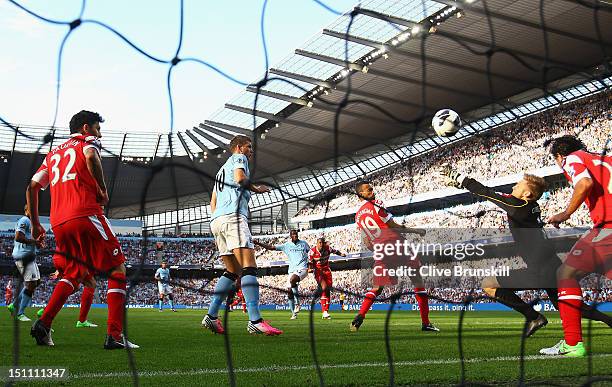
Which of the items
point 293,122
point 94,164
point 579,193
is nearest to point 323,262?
point 94,164

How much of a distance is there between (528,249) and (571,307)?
1.12 meters

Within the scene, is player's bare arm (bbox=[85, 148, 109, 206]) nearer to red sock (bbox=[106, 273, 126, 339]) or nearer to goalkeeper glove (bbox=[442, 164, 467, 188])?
red sock (bbox=[106, 273, 126, 339])

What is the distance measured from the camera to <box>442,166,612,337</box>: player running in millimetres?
5555

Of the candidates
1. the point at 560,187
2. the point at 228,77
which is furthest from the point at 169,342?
the point at 560,187

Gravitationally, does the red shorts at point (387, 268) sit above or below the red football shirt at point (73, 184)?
below

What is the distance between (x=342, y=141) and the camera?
117 feet

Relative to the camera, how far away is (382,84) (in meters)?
28.2

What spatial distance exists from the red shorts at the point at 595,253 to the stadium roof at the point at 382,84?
28.6 feet

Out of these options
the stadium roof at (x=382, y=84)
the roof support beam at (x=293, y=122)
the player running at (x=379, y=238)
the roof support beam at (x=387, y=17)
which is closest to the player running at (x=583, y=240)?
the player running at (x=379, y=238)

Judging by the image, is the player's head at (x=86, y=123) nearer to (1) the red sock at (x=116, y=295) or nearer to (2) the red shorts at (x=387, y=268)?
(1) the red sock at (x=116, y=295)

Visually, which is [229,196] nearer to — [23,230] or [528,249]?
[528,249]

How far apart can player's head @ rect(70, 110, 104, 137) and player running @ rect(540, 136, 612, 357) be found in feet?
11.0

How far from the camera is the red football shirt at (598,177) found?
453cm

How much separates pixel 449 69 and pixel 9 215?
33.9 metres
